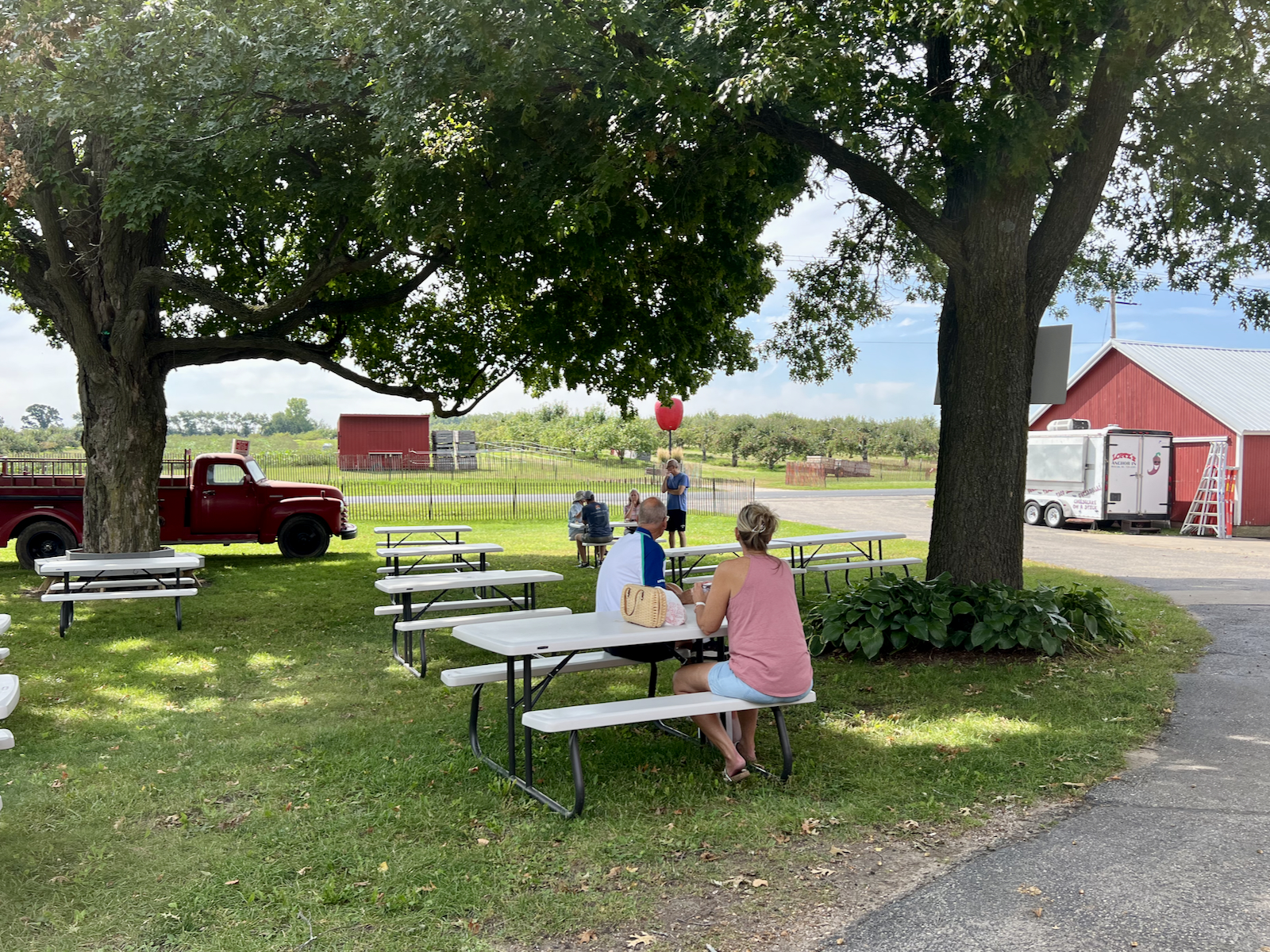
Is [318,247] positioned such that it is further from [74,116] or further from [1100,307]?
[1100,307]

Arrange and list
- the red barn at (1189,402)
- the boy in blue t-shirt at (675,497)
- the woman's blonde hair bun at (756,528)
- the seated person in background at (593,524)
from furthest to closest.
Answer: the red barn at (1189,402), the boy in blue t-shirt at (675,497), the seated person in background at (593,524), the woman's blonde hair bun at (756,528)

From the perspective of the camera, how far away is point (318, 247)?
52.1 feet

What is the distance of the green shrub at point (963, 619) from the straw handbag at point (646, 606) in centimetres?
352

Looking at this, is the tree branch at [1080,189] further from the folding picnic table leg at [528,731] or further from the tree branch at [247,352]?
the tree branch at [247,352]

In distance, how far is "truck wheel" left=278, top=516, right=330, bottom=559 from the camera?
17.2 m

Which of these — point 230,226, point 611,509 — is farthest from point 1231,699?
point 611,509

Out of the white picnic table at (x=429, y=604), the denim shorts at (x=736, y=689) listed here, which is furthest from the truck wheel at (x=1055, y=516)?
the denim shorts at (x=736, y=689)

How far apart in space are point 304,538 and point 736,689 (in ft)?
45.0

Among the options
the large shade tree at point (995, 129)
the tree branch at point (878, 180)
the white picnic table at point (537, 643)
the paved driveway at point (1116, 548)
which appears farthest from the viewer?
the paved driveway at point (1116, 548)

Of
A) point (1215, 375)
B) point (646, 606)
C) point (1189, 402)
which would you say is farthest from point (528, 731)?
point (1215, 375)

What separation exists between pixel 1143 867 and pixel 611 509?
2396cm

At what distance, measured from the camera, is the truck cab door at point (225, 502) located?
649 inches

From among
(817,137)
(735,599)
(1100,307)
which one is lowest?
(735,599)

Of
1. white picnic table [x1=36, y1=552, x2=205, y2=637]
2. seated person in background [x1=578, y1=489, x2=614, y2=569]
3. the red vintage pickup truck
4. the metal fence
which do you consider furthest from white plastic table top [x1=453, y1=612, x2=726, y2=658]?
the metal fence
